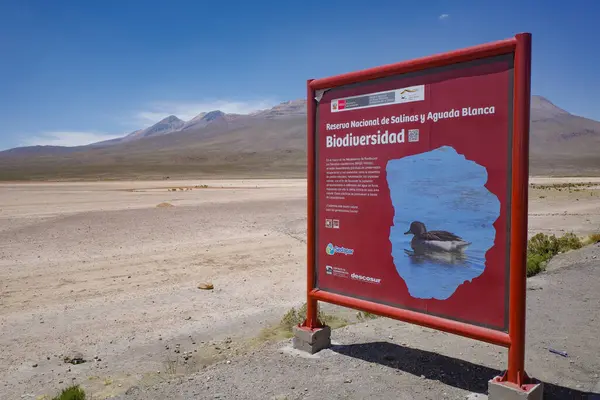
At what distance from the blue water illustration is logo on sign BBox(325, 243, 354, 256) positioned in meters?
0.52

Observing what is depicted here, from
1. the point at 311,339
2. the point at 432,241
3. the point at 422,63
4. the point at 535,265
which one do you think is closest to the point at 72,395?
the point at 311,339

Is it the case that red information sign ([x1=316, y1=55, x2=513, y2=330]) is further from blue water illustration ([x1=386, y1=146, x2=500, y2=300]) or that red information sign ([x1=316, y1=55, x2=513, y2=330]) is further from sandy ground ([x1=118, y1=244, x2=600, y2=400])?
sandy ground ([x1=118, y1=244, x2=600, y2=400])

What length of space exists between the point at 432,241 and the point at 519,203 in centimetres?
81

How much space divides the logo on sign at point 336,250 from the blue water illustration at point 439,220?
1.69 ft

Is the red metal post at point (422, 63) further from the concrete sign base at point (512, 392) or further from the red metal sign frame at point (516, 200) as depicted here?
the concrete sign base at point (512, 392)

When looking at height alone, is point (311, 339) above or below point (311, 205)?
below

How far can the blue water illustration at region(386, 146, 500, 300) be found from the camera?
3873 millimetres

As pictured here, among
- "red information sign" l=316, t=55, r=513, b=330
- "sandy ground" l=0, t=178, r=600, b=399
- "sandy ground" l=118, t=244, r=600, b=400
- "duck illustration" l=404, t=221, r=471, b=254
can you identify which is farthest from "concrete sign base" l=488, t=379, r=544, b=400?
"sandy ground" l=0, t=178, r=600, b=399

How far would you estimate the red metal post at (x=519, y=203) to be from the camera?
11.6 feet

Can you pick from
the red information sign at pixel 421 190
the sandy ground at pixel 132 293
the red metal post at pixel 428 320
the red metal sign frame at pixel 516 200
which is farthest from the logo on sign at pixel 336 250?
the sandy ground at pixel 132 293

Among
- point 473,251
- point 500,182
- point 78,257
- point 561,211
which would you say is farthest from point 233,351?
point 561,211

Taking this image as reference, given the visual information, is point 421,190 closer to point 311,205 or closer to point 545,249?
point 311,205

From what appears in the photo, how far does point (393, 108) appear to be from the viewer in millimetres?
4375

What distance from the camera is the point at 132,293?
9.03 metres
